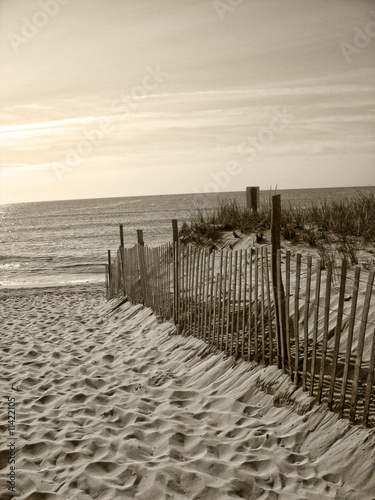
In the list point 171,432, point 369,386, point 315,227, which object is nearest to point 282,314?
point 369,386

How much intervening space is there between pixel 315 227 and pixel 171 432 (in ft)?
25.4

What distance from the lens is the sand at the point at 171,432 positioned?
10.5 ft

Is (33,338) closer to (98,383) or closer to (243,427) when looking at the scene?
(98,383)

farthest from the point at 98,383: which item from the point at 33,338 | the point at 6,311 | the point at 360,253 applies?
the point at 6,311

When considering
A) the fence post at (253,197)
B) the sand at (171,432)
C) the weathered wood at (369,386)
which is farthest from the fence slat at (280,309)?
the fence post at (253,197)

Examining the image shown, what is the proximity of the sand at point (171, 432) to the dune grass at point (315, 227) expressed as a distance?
4.00m

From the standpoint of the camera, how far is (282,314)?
4.66 metres

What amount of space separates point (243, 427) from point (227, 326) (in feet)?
5.10

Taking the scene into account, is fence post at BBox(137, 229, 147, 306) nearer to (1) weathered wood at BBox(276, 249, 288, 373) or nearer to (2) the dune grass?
(2) the dune grass

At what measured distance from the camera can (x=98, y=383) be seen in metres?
5.35

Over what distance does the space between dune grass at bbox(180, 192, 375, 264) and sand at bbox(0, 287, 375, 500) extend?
3997 mm


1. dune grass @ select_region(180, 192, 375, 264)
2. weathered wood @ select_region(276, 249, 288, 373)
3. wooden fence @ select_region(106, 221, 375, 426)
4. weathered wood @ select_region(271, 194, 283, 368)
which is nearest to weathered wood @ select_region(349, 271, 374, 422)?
wooden fence @ select_region(106, 221, 375, 426)

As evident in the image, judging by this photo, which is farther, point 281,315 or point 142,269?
point 142,269

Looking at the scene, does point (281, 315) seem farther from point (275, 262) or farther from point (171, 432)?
point (171, 432)
